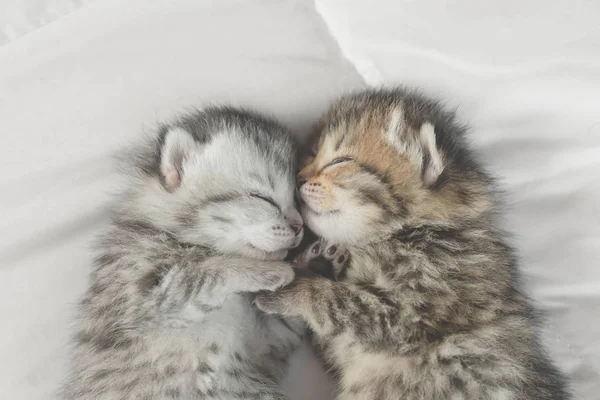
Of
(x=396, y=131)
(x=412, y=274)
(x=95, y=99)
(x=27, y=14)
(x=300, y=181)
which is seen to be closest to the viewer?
(x=412, y=274)

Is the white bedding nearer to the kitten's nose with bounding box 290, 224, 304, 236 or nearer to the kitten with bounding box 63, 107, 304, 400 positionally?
the kitten with bounding box 63, 107, 304, 400

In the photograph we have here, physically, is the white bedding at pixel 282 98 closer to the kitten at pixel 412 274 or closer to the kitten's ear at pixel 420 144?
the kitten at pixel 412 274

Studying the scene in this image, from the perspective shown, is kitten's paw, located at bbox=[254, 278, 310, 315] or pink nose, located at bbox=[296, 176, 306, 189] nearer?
kitten's paw, located at bbox=[254, 278, 310, 315]

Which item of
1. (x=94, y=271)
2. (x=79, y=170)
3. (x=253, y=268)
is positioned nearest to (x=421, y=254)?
(x=253, y=268)

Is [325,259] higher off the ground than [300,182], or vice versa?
[300,182]

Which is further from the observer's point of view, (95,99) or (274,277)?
Result: (95,99)

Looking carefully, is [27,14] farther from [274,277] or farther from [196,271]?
[274,277]

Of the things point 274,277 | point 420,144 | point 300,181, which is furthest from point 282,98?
point 274,277

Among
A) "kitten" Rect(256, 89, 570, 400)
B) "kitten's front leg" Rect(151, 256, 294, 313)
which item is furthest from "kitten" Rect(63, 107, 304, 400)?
"kitten" Rect(256, 89, 570, 400)
